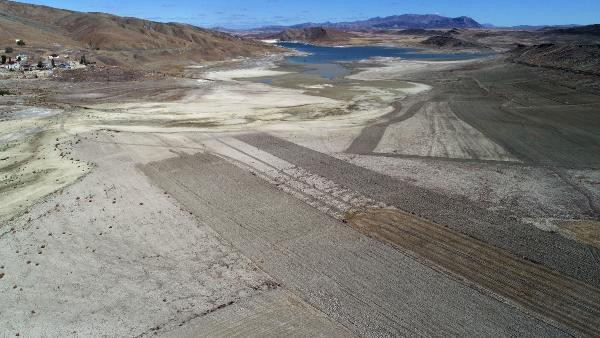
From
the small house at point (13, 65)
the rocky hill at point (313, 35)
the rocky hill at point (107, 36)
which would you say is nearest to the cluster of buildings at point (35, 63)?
the small house at point (13, 65)

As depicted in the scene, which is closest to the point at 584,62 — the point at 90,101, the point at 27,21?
the point at 90,101

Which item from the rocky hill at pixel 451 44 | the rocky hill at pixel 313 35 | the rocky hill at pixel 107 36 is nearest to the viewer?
the rocky hill at pixel 107 36

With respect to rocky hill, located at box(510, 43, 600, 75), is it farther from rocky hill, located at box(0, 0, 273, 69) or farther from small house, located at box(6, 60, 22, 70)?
small house, located at box(6, 60, 22, 70)

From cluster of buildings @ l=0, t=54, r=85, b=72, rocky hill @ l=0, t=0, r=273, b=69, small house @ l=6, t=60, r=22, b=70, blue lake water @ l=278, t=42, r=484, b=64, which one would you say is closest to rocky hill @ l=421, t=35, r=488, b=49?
blue lake water @ l=278, t=42, r=484, b=64

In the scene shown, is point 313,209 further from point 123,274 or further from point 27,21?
point 27,21

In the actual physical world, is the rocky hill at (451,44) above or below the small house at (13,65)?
above

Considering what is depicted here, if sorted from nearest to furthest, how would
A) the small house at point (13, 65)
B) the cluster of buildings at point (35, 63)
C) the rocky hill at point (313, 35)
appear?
1. the small house at point (13, 65)
2. the cluster of buildings at point (35, 63)
3. the rocky hill at point (313, 35)

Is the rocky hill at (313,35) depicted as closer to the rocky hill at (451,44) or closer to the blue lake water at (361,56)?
the rocky hill at (451,44)

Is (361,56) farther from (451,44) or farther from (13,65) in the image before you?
(13,65)
